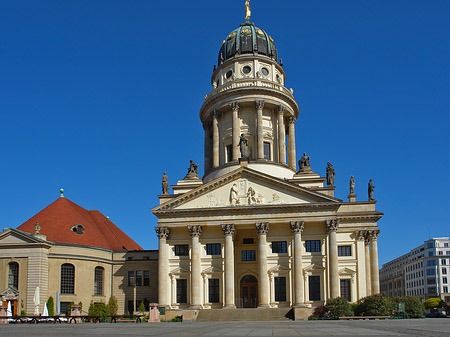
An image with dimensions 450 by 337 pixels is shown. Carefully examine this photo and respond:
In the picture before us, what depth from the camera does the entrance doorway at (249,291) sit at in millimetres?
56969

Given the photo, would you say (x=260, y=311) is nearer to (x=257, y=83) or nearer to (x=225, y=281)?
(x=225, y=281)

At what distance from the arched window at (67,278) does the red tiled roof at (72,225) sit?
274 centimetres

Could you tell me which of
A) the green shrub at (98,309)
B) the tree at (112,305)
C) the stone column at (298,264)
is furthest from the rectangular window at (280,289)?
the green shrub at (98,309)

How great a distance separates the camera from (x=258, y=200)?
54.4 metres

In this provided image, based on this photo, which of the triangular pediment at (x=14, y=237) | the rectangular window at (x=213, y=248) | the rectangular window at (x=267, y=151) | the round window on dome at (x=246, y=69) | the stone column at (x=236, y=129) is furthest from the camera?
the round window on dome at (x=246, y=69)

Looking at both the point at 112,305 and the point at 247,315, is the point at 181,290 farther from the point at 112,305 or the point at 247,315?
the point at 247,315

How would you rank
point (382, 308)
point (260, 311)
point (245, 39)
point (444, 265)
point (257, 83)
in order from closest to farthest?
1. point (382, 308)
2. point (260, 311)
3. point (257, 83)
4. point (245, 39)
5. point (444, 265)

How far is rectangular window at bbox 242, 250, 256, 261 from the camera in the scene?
188ft

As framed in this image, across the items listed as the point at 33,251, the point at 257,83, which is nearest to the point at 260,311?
the point at 33,251

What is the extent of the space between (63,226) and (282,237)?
82.7 ft

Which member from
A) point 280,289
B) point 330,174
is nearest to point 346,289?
point 280,289

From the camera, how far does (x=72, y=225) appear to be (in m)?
61.1

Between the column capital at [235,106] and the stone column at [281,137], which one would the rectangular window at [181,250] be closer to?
the stone column at [281,137]

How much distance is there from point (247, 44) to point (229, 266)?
3379cm
